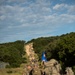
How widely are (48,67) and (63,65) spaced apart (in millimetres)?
15485

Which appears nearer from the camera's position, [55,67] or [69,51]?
[55,67]

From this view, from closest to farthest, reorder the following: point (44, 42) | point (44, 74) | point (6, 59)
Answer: point (44, 74), point (6, 59), point (44, 42)

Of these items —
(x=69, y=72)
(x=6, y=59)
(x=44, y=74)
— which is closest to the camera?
(x=69, y=72)

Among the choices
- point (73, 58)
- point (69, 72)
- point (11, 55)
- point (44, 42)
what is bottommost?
point (69, 72)

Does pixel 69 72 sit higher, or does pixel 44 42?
pixel 44 42

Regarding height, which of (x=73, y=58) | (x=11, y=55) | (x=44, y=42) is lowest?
(x=73, y=58)

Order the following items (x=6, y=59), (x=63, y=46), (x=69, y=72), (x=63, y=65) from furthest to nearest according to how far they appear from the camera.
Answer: (x=6, y=59) < (x=63, y=46) < (x=63, y=65) < (x=69, y=72)

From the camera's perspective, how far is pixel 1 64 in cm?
8562

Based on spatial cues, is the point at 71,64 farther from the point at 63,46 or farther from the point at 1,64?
the point at 1,64

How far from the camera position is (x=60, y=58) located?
180 feet

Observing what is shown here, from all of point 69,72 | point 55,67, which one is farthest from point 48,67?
point 69,72

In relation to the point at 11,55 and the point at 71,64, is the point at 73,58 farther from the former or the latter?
the point at 11,55

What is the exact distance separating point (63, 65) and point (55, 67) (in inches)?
615

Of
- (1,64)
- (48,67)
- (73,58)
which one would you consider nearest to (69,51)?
(73,58)
